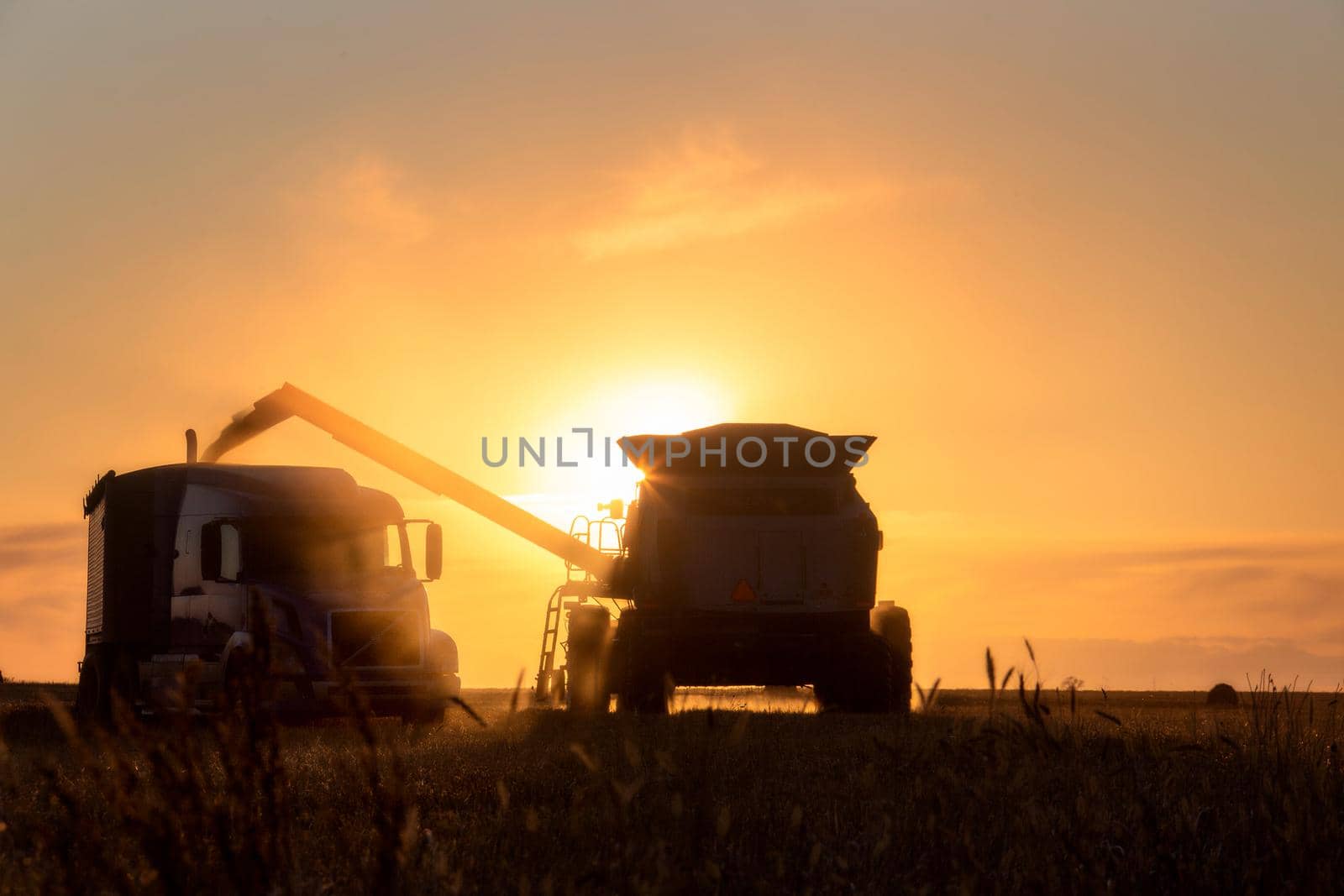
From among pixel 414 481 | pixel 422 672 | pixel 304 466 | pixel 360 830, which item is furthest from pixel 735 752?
pixel 414 481

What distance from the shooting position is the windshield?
1906 centimetres

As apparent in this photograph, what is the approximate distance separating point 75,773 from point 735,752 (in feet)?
16.6

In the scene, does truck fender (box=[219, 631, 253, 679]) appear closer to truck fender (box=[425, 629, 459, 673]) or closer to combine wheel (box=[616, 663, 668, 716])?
truck fender (box=[425, 629, 459, 673])

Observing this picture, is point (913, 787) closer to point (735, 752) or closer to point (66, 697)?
point (735, 752)

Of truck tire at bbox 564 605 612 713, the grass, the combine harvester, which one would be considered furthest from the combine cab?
the grass

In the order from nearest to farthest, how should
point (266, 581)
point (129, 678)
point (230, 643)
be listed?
point (230, 643)
point (266, 581)
point (129, 678)

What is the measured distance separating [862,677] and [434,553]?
242 inches

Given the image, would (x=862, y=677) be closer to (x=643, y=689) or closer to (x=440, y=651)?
(x=643, y=689)

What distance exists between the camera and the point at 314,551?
19.4m

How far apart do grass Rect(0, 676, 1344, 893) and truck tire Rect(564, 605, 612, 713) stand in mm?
11118

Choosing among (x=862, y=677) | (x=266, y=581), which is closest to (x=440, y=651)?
(x=266, y=581)

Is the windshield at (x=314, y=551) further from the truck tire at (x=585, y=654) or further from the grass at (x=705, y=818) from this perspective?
the grass at (x=705, y=818)

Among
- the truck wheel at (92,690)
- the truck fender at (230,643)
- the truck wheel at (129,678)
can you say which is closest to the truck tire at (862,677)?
the truck fender at (230,643)

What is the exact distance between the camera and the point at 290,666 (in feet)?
55.8
